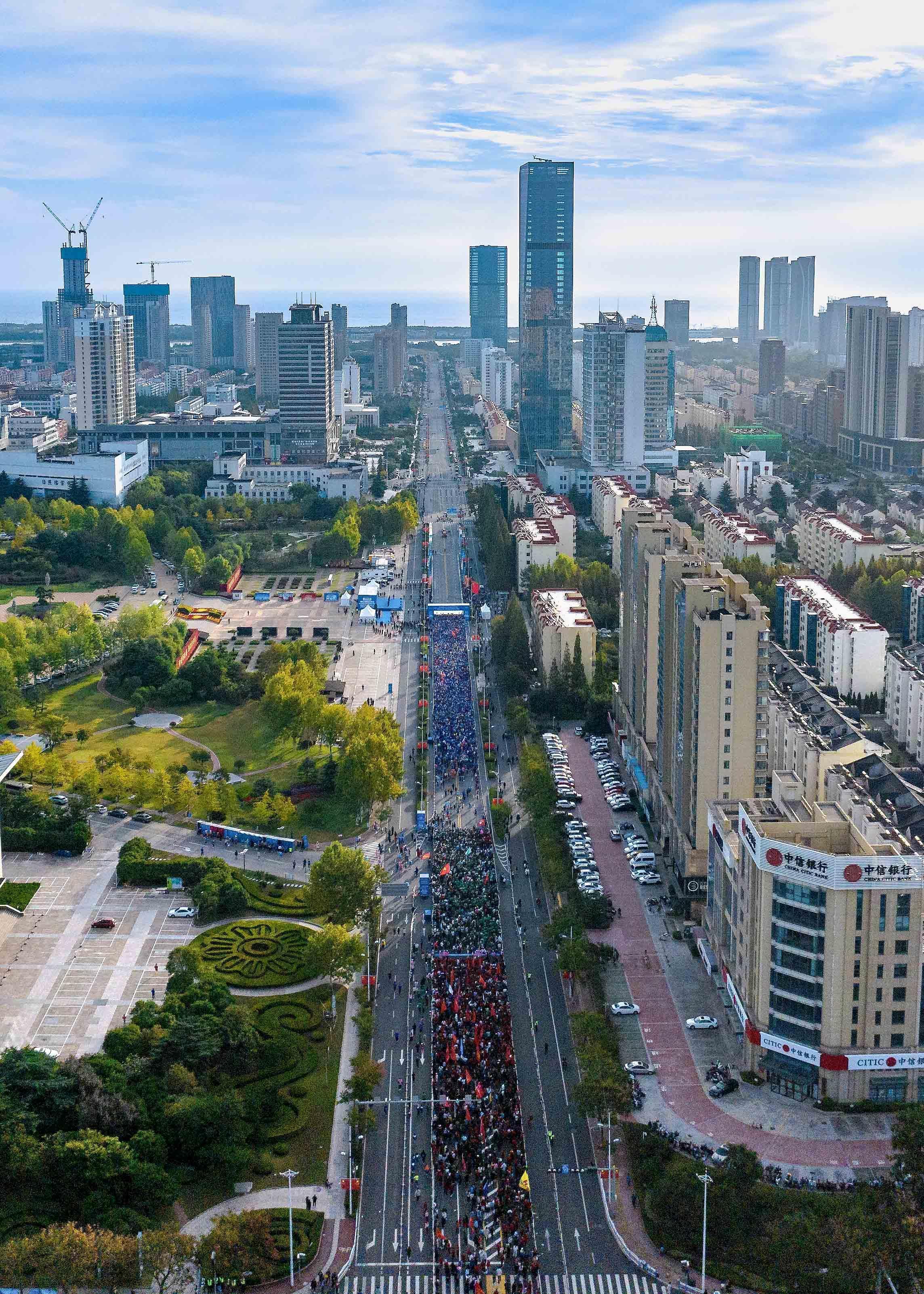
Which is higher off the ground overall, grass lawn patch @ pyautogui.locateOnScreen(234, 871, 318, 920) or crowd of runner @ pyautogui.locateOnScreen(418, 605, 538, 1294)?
grass lawn patch @ pyautogui.locateOnScreen(234, 871, 318, 920)

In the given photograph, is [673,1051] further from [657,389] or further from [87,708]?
[657,389]

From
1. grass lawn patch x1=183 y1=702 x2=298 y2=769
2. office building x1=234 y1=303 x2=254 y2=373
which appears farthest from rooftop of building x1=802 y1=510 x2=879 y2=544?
office building x1=234 y1=303 x2=254 y2=373

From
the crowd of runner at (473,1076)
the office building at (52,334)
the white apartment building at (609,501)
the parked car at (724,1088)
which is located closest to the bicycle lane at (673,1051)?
the parked car at (724,1088)

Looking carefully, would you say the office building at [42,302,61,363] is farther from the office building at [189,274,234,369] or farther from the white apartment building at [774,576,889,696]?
the white apartment building at [774,576,889,696]

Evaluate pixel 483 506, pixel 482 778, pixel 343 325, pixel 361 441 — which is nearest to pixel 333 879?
pixel 482 778

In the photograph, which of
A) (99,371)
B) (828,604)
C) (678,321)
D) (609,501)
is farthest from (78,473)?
(678,321)

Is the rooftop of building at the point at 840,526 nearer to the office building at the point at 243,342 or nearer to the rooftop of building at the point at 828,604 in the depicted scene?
the rooftop of building at the point at 828,604

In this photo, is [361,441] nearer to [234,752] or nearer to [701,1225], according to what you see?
[234,752]

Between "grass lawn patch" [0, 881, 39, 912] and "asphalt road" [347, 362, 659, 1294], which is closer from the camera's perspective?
"asphalt road" [347, 362, 659, 1294]
